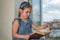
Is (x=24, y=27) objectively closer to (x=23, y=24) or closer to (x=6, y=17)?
(x=23, y=24)

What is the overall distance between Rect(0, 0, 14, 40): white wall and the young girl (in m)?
0.05

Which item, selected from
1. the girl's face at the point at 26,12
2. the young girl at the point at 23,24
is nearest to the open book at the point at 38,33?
the young girl at the point at 23,24

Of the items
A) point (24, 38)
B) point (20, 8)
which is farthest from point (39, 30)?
point (20, 8)

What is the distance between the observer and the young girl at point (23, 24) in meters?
1.09

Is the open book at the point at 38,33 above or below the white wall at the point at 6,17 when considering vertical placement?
below

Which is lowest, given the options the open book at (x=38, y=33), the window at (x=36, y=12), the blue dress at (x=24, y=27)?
the open book at (x=38, y=33)

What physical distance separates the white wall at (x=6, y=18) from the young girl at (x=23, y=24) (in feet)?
0.18

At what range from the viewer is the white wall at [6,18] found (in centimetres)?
111

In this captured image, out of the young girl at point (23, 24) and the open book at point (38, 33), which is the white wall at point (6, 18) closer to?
the young girl at point (23, 24)

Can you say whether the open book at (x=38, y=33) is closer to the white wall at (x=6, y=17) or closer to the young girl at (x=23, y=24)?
the young girl at (x=23, y=24)

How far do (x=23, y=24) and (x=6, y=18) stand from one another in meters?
0.18

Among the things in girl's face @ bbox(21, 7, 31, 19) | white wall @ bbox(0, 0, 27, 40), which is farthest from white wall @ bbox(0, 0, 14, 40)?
girl's face @ bbox(21, 7, 31, 19)

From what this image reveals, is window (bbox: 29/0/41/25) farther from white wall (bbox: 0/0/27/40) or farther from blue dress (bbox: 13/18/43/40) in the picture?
white wall (bbox: 0/0/27/40)

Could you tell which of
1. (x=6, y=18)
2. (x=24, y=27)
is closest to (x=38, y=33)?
(x=24, y=27)
